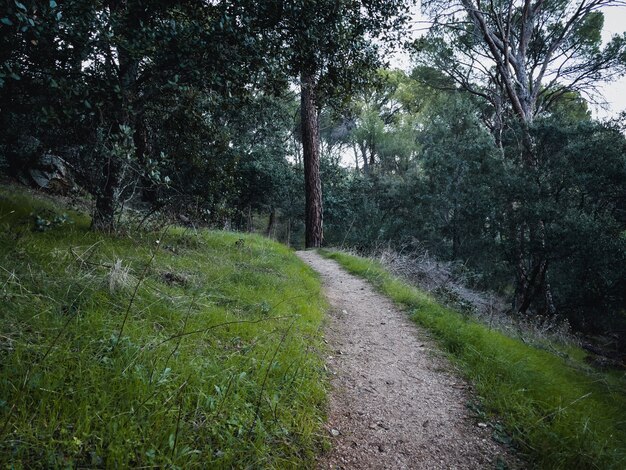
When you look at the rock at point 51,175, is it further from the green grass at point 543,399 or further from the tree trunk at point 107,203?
the green grass at point 543,399

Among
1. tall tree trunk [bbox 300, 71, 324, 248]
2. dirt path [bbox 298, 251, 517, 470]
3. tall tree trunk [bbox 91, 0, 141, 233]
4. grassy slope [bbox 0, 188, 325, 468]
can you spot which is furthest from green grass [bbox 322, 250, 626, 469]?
tall tree trunk [bbox 300, 71, 324, 248]

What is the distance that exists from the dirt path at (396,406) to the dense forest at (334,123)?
11.9 feet

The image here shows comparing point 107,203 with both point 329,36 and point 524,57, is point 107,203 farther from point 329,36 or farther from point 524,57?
point 524,57

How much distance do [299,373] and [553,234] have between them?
9589 millimetres

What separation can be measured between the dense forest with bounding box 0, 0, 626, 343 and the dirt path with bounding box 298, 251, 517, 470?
3619 millimetres

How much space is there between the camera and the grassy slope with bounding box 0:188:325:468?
158 centimetres

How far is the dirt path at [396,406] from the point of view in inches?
89.4

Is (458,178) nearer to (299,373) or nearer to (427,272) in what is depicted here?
(427,272)

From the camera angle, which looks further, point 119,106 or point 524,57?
point 524,57

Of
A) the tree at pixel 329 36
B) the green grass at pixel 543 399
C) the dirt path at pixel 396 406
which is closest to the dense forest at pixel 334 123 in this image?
the tree at pixel 329 36

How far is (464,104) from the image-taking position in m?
16.4

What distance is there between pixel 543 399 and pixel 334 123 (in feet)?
34.3

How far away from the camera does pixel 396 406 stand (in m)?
2.84

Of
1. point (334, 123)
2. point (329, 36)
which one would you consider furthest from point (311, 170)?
point (329, 36)
